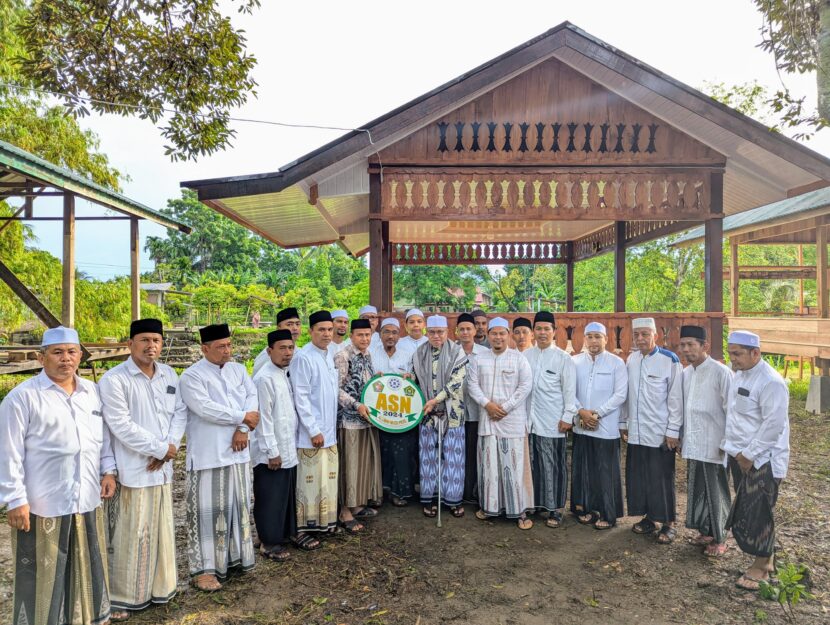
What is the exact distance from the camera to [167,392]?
11.9 ft

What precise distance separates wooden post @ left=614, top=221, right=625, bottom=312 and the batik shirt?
6114mm

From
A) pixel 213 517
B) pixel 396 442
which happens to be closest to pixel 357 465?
pixel 396 442

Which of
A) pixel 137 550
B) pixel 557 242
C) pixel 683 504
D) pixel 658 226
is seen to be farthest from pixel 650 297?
pixel 137 550

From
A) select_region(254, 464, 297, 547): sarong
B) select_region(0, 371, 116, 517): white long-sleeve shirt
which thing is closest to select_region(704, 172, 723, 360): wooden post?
select_region(254, 464, 297, 547): sarong

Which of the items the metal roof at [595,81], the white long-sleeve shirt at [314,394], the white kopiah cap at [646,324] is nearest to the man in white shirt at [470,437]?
the white long-sleeve shirt at [314,394]

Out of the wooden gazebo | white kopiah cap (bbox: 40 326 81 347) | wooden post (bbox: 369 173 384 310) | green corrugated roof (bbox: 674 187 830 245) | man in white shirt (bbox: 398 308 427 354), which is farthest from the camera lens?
green corrugated roof (bbox: 674 187 830 245)

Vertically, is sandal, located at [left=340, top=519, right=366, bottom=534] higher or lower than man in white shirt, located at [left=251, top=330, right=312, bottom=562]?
lower

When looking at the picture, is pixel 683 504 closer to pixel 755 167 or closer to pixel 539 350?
pixel 539 350

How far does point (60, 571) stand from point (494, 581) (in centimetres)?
279

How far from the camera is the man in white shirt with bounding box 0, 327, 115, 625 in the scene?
290cm

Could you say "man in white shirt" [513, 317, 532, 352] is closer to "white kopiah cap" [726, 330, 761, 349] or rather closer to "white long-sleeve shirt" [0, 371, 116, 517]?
"white kopiah cap" [726, 330, 761, 349]

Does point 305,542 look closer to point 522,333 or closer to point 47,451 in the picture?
point 47,451

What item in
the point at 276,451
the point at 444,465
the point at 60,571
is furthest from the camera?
the point at 444,465

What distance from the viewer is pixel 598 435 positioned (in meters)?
4.88
